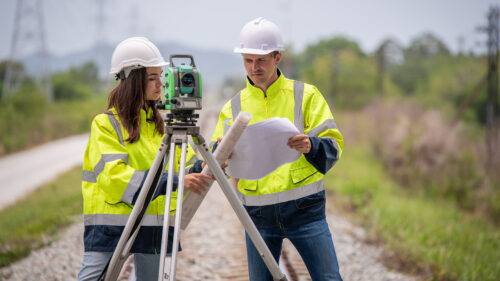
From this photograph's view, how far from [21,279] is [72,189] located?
6167mm

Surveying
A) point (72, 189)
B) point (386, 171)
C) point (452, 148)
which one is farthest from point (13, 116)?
point (452, 148)

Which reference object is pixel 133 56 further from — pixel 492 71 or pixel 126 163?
pixel 492 71

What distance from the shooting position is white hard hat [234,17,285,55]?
238cm

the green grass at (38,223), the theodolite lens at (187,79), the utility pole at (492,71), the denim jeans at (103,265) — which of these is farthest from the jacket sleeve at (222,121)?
the utility pole at (492,71)

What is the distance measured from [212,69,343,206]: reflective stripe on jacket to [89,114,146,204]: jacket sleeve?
56 centimetres

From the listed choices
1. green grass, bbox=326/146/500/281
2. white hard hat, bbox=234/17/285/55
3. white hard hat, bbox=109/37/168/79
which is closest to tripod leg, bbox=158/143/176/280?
white hard hat, bbox=109/37/168/79

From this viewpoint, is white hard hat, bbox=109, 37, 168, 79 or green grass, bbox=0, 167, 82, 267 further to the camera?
green grass, bbox=0, 167, 82, 267

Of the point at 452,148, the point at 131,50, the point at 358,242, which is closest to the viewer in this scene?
the point at 131,50

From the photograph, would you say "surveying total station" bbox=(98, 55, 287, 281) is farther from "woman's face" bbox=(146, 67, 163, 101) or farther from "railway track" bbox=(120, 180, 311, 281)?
"railway track" bbox=(120, 180, 311, 281)

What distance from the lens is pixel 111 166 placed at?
2.12m

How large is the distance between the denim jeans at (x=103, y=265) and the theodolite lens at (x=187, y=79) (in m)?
0.98

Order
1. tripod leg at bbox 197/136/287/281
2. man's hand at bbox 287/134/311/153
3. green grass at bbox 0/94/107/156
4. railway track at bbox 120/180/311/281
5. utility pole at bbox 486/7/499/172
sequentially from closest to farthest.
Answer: tripod leg at bbox 197/136/287/281 → man's hand at bbox 287/134/311/153 → railway track at bbox 120/180/311/281 → utility pole at bbox 486/7/499/172 → green grass at bbox 0/94/107/156

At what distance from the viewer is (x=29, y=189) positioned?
12.3 m

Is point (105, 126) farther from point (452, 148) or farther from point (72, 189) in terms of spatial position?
point (452, 148)
